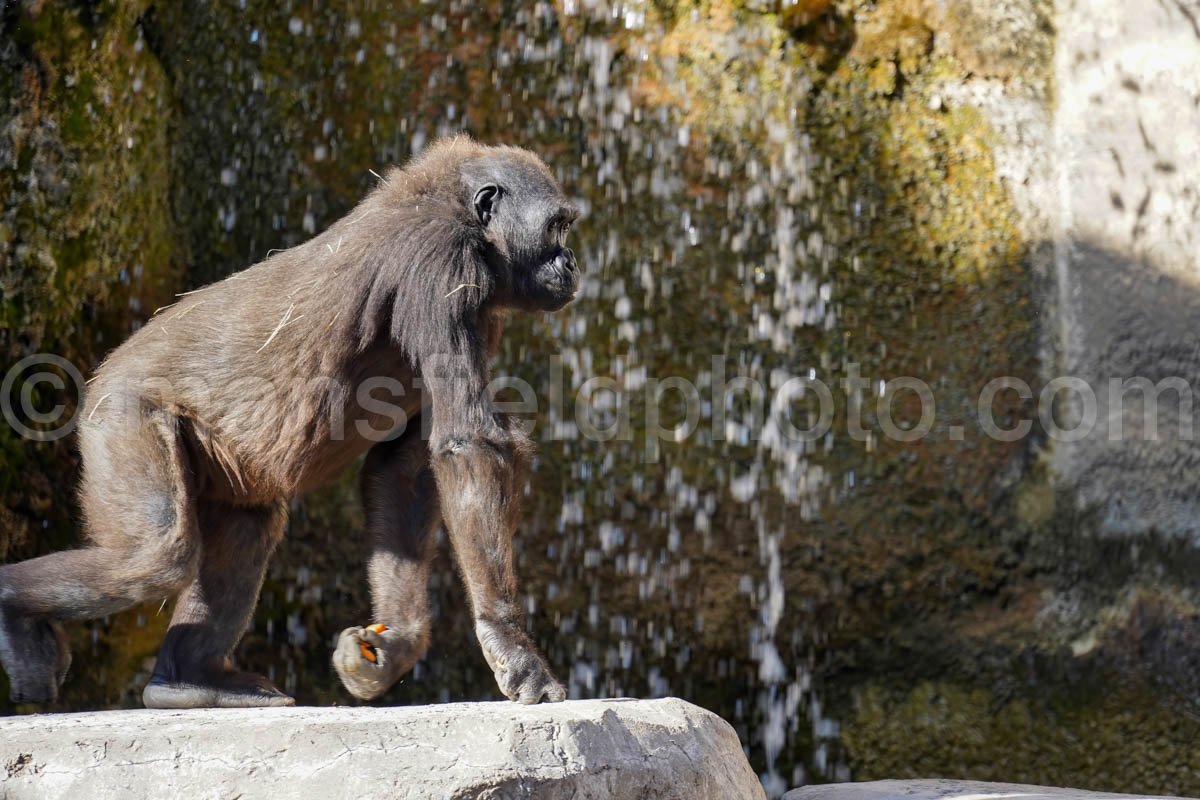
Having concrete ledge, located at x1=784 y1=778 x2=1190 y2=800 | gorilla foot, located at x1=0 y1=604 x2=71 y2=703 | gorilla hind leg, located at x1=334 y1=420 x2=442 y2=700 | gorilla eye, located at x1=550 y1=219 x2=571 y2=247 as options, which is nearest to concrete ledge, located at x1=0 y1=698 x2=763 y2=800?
gorilla foot, located at x1=0 y1=604 x2=71 y2=703

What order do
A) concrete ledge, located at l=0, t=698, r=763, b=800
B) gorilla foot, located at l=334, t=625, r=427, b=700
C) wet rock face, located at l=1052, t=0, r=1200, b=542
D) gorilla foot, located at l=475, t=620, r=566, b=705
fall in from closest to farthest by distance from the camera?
1. concrete ledge, located at l=0, t=698, r=763, b=800
2. gorilla foot, located at l=475, t=620, r=566, b=705
3. gorilla foot, located at l=334, t=625, r=427, b=700
4. wet rock face, located at l=1052, t=0, r=1200, b=542

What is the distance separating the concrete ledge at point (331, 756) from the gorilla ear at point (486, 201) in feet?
5.84

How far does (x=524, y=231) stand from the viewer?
4.36 meters

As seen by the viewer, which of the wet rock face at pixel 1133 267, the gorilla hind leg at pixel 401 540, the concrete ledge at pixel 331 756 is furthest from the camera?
the wet rock face at pixel 1133 267

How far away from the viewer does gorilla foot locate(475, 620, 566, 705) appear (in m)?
3.58

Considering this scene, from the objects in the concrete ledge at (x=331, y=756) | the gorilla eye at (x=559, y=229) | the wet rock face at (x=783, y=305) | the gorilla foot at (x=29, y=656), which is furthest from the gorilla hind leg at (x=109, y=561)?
the wet rock face at (x=783, y=305)

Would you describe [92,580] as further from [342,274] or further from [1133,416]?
[1133,416]

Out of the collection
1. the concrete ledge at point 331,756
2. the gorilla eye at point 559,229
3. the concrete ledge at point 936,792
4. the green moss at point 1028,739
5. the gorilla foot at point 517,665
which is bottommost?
the green moss at point 1028,739

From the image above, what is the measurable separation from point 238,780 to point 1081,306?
4.84 meters

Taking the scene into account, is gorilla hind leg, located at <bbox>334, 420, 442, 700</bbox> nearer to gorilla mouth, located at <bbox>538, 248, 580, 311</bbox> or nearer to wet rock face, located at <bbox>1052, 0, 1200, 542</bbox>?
gorilla mouth, located at <bbox>538, 248, 580, 311</bbox>

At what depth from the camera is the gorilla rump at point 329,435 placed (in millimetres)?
3869

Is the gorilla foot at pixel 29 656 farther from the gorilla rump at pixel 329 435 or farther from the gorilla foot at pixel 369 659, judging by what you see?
the gorilla foot at pixel 369 659

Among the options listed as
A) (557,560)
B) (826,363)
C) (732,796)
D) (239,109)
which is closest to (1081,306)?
(826,363)

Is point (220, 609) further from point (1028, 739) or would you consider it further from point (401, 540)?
point (1028, 739)
